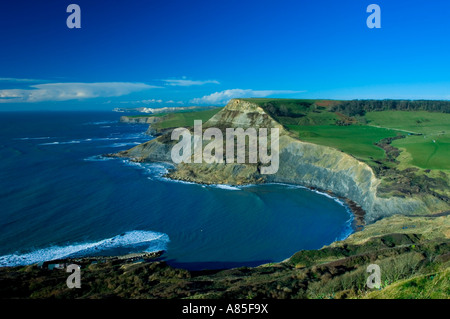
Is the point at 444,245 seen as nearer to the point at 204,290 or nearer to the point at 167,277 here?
the point at 204,290

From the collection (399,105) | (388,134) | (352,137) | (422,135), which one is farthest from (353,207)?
(399,105)

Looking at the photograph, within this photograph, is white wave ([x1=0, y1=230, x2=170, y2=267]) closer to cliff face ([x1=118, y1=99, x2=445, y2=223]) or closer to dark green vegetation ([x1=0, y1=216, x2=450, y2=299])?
dark green vegetation ([x1=0, y1=216, x2=450, y2=299])

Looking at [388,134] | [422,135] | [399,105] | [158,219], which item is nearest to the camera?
[158,219]

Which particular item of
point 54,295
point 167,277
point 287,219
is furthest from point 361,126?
point 54,295

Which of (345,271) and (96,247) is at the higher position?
(345,271)

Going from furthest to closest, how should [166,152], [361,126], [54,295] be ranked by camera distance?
[361,126] < [166,152] < [54,295]

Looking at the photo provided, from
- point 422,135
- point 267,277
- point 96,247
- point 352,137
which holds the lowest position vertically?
point 96,247

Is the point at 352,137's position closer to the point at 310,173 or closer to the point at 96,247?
the point at 310,173
